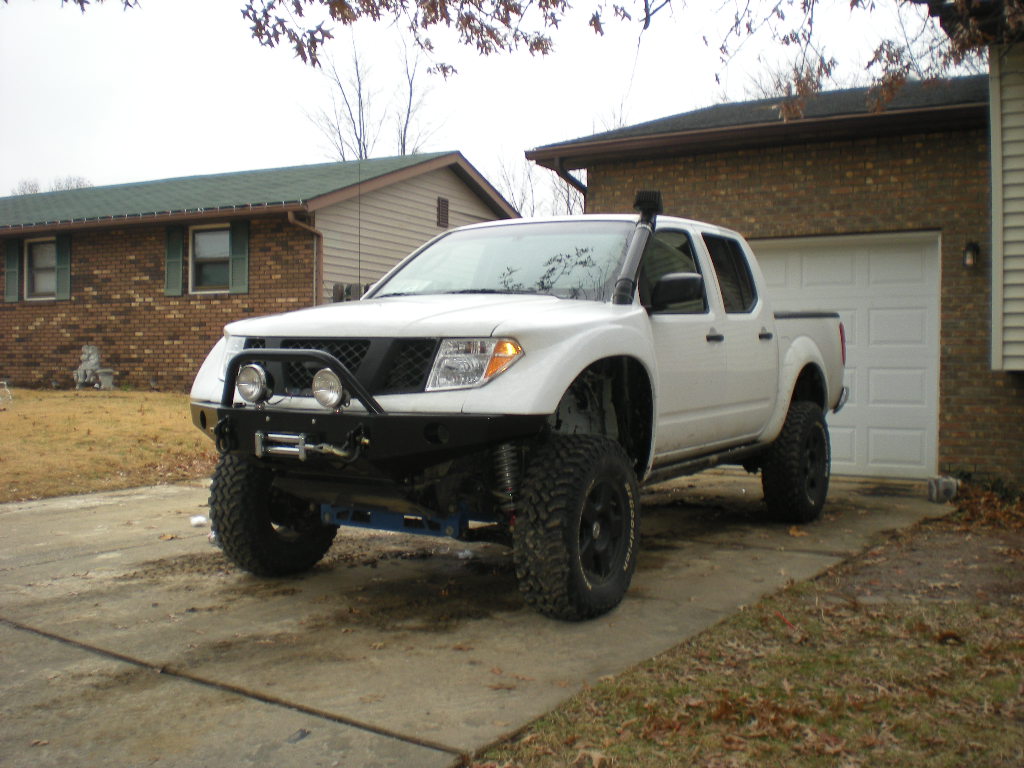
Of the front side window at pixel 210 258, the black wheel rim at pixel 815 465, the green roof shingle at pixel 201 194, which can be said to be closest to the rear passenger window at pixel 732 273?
the black wheel rim at pixel 815 465

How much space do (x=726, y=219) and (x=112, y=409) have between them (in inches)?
345

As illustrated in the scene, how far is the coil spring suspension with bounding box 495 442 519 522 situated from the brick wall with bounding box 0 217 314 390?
13.7 metres

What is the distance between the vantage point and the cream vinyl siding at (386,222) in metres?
18.4

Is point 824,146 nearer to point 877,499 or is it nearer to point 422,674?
point 877,499

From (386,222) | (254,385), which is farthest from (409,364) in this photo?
(386,222)

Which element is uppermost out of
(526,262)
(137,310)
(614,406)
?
(137,310)

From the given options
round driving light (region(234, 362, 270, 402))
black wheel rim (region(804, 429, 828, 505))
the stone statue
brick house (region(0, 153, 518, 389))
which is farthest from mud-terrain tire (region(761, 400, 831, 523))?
the stone statue

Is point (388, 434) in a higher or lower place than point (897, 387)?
lower

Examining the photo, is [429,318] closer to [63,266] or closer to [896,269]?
[896,269]

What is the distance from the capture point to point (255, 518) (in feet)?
16.8

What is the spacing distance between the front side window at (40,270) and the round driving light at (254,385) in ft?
58.9

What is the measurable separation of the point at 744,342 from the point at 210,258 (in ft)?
47.1

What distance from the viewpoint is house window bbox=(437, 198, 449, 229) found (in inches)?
869

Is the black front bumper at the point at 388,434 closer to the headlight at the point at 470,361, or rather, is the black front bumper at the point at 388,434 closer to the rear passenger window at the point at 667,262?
the headlight at the point at 470,361
